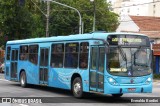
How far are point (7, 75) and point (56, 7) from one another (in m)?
35.9

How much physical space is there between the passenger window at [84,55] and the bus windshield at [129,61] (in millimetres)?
1519

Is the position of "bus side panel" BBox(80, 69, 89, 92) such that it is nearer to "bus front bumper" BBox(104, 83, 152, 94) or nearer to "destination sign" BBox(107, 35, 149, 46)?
"bus front bumper" BBox(104, 83, 152, 94)

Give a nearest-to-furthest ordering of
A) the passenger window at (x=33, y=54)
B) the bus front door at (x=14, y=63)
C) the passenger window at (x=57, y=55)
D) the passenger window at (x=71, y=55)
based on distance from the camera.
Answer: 1. the passenger window at (x=71, y=55)
2. the passenger window at (x=57, y=55)
3. the passenger window at (x=33, y=54)
4. the bus front door at (x=14, y=63)

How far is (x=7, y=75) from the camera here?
2562cm

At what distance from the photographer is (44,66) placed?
69.0 ft

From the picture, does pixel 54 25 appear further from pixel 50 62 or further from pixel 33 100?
pixel 33 100

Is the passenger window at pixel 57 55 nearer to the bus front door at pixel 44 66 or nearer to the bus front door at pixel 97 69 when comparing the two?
the bus front door at pixel 44 66

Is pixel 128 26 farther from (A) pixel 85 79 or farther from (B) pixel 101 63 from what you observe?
(B) pixel 101 63

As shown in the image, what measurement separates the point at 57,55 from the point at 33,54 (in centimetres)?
299

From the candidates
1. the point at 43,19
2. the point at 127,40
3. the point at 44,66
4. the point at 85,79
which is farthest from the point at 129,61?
the point at 43,19

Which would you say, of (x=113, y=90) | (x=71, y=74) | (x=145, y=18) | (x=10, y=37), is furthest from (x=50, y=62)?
(x=145, y=18)

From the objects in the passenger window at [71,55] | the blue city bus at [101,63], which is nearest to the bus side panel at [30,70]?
the blue city bus at [101,63]

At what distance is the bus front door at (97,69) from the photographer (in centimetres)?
1633

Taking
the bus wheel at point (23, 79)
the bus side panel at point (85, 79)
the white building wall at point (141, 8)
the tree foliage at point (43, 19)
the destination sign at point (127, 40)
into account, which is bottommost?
the bus wheel at point (23, 79)
